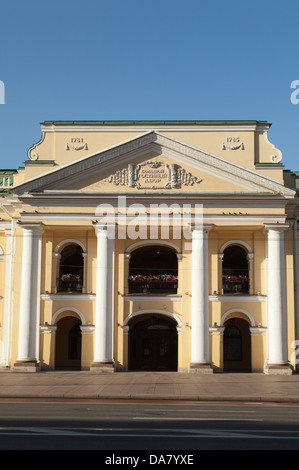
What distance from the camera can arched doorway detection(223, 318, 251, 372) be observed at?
36875 mm

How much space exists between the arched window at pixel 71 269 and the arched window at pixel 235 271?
878 cm

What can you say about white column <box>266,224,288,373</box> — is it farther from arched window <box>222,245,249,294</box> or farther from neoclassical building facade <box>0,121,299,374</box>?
arched window <box>222,245,249,294</box>

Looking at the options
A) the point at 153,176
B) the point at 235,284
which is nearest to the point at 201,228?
the point at 153,176

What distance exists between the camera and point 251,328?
3469 centimetres

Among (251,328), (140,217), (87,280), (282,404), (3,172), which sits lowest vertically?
(282,404)

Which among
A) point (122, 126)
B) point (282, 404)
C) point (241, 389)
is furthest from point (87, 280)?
point (282, 404)

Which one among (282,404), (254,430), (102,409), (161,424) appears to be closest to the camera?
(254,430)

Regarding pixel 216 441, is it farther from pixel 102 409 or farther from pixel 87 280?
pixel 87 280

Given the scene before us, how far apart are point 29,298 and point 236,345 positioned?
514 inches

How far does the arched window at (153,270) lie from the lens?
3594 centimetres

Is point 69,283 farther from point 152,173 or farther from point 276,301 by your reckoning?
point 276,301

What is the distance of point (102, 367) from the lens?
109ft

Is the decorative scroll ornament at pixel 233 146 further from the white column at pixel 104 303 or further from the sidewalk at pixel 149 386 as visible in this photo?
the sidewalk at pixel 149 386

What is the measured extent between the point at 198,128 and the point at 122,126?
448 centimetres
